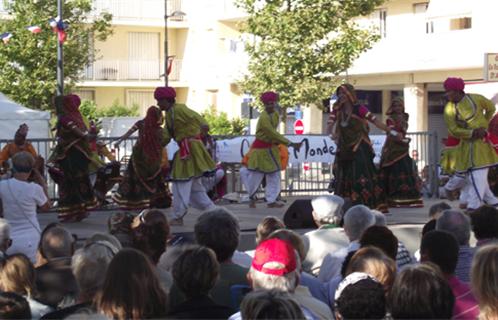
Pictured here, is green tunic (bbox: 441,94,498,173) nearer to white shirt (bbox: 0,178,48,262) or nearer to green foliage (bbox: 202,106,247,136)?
white shirt (bbox: 0,178,48,262)

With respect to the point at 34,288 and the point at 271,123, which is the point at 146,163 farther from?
the point at 34,288

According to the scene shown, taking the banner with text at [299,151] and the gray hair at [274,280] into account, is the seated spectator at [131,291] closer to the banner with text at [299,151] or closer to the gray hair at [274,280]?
the gray hair at [274,280]

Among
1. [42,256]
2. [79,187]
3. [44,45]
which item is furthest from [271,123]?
[44,45]

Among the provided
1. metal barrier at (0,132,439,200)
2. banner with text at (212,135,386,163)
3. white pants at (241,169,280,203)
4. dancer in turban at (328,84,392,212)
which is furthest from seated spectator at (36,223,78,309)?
banner with text at (212,135,386,163)

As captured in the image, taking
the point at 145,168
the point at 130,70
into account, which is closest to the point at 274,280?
the point at 145,168

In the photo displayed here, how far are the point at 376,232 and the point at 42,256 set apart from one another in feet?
7.12

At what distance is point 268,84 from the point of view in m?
31.1

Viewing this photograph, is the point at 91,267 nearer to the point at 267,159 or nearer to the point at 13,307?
the point at 13,307

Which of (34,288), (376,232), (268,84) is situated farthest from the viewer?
(268,84)

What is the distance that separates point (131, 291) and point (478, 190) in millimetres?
9898

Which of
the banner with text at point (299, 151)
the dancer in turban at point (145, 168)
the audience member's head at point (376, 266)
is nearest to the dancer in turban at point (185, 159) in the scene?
the dancer in turban at point (145, 168)

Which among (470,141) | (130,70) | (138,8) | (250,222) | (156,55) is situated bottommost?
(250,222)

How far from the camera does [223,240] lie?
262 inches

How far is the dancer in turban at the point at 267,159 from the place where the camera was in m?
16.5
